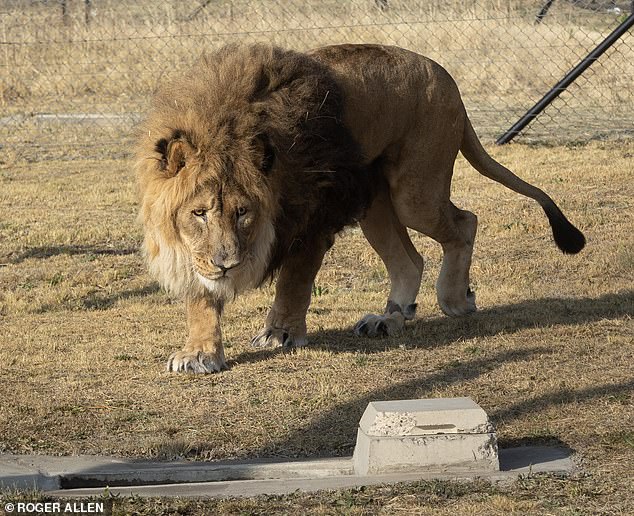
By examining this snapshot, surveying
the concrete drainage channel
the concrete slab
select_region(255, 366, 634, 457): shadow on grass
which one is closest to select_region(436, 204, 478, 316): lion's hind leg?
select_region(255, 366, 634, 457): shadow on grass

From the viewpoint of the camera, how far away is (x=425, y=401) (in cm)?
468

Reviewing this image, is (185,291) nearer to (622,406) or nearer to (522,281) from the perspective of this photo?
(622,406)

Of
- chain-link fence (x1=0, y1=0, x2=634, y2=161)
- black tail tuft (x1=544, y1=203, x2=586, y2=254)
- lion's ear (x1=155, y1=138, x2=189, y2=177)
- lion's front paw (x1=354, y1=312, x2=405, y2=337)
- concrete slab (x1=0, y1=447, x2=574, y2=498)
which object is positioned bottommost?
chain-link fence (x1=0, y1=0, x2=634, y2=161)

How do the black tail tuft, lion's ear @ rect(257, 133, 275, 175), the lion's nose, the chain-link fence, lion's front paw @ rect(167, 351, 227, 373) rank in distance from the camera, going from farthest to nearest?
the chain-link fence
the black tail tuft
lion's front paw @ rect(167, 351, 227, 373)
lion's ear @ rect(257, 133, 275, 175)
the lion's nose

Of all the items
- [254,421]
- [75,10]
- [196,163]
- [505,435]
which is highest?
[196,163]

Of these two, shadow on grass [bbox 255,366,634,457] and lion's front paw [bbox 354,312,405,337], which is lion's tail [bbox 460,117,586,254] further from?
shadow on grass [bbox 255,366,634,457]

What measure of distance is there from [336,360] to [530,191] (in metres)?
1.95

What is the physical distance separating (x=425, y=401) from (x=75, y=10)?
14.4m

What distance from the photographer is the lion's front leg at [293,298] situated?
6.30m

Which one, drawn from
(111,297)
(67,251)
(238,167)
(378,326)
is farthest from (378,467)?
(67,251)

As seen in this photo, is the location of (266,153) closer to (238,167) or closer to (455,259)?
(238,167)

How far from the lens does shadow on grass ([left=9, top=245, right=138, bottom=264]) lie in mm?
8922

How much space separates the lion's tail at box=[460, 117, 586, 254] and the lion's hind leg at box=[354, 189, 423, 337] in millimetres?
655

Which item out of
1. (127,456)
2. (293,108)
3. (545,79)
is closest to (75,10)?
(545,79)
